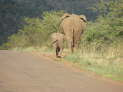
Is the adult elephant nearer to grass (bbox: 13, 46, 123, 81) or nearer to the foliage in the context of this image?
the foliage

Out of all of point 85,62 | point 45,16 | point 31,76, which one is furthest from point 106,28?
point 45,16

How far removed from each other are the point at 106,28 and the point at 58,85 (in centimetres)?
1580

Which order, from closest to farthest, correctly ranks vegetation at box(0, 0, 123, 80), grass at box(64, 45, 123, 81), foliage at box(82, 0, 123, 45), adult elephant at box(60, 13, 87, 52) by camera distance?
grass at box(64, 45, 123, 81), vegetation at box(0, 0, 123, 80), adult elephant at box(60, 13, 87, 52), foliage at box(82, 0, 123, 45)

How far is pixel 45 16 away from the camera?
4059 cm

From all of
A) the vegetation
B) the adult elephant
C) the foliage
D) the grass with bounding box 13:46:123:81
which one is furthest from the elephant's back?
the grass with bounding box 13:46:123:81

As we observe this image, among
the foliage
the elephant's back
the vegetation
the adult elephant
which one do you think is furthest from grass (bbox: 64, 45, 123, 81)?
the foliage

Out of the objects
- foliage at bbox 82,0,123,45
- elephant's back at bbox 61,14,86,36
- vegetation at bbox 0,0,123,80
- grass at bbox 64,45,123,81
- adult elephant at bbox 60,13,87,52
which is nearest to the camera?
grass at bbox 64,45,123,81

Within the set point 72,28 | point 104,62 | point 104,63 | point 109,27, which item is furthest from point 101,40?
point 104,63

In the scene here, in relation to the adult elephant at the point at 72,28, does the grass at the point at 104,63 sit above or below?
below

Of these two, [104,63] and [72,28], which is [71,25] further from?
[104,63]

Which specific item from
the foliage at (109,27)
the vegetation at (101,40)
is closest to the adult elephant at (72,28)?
the vegetation at (101,40)

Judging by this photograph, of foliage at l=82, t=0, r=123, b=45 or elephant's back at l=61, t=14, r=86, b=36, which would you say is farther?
foliage at l=82, t=0, r=123, b=45

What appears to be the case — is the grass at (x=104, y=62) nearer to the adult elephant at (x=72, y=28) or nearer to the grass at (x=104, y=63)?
the grass at (x=104, y=63)

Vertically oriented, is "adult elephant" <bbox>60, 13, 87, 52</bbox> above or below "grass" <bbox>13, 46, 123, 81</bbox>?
above
